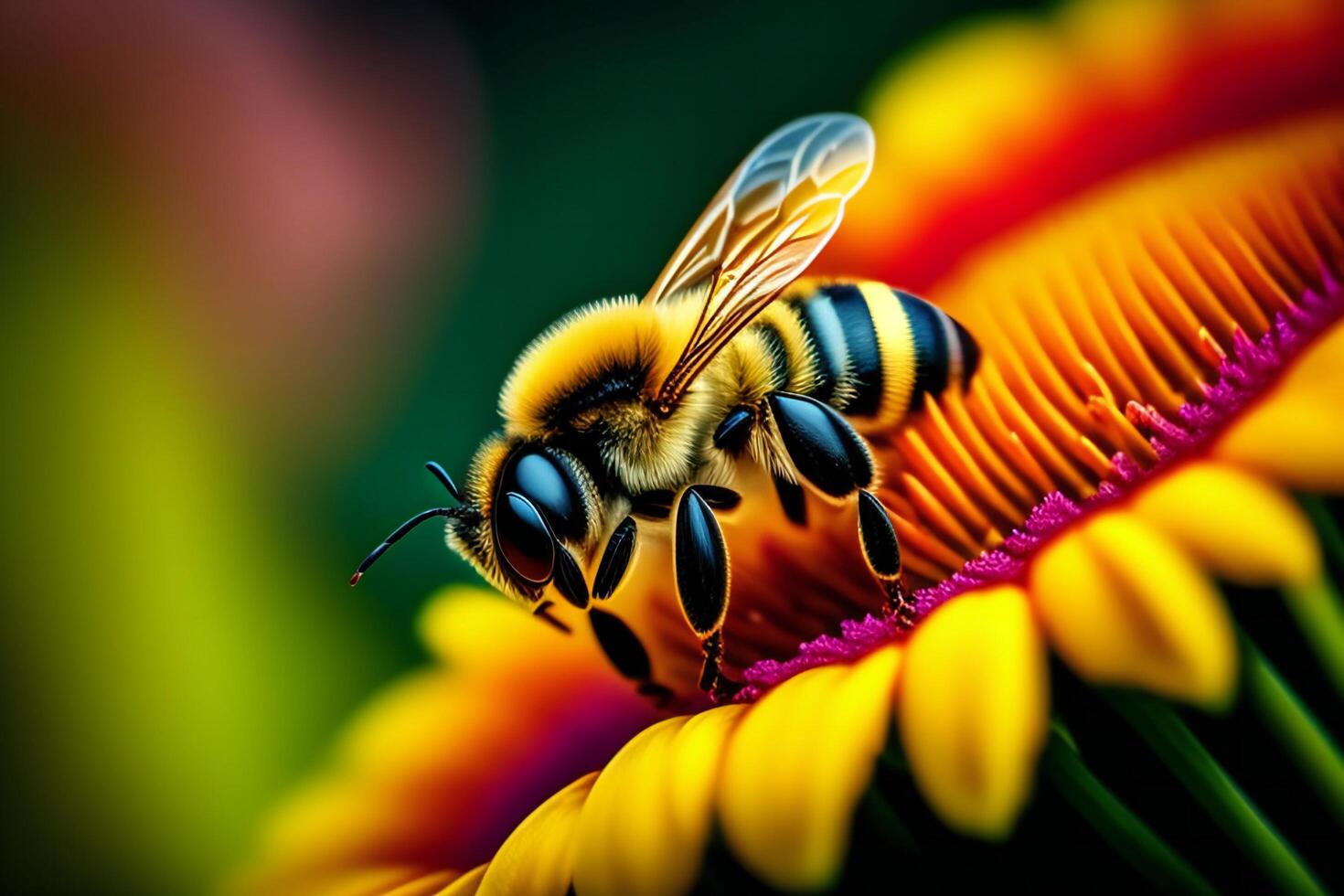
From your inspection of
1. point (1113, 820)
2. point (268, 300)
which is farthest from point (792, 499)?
point (268, 300)

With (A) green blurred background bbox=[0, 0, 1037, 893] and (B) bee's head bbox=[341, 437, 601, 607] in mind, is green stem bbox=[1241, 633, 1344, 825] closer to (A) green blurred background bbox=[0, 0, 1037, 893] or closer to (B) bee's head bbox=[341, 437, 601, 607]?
(B) bee's head bbox=[341, 437, 601, 607]

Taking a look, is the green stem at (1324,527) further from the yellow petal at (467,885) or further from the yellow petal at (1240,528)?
the yellow petal at (467,885)

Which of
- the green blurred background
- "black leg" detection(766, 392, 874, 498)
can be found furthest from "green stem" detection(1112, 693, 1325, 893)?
the green blurred background

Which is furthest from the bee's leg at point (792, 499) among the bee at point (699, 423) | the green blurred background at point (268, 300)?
the green blurred background at point (268, 300)

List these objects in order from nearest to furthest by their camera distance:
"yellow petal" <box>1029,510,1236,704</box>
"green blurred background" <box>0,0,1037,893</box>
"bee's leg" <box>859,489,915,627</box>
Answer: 1. "yellow petal" <box>1029,510,1236,704</box>
2. "bee's leg" <box>859,489,915,627</box>
3. "green blurred background" <box>0,0,1037,893</box>

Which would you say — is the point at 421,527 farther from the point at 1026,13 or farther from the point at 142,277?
the point at 1026,13

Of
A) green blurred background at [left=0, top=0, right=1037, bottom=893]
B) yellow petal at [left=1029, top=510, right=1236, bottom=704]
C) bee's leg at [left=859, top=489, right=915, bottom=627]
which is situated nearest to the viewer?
yellow petal at [left=1029, top=510, right=1236, bottom=704]
